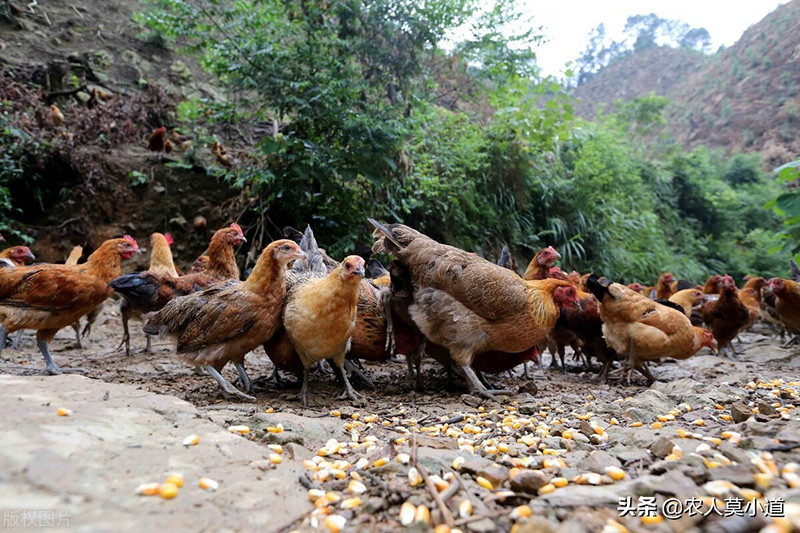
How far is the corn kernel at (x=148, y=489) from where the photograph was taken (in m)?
1.46

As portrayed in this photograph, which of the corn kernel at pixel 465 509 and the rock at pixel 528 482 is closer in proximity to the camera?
the corn kernel at pixel 465 509

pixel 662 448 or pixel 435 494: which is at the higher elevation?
pixel 662 448

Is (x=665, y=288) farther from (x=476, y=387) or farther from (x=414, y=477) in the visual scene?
(x=414, y=477)

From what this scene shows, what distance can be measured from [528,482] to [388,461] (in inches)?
25.5

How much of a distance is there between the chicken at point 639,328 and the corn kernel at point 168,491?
4409 millimetres

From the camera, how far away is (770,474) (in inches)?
59.8

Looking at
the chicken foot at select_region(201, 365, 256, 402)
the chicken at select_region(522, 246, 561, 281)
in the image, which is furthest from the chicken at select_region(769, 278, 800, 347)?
the chicken foot at select_region(201, 365, 256, 402)

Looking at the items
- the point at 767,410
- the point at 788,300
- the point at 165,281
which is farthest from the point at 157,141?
the point at 788,300

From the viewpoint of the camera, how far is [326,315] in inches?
135

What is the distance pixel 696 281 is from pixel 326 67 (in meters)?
12.8

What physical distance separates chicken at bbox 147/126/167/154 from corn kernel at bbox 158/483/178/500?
29.7 feet

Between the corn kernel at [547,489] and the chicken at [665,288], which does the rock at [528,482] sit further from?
the chicken at [665,288]

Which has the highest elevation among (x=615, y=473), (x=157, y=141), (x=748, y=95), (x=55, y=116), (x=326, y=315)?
(x=748, y=95)

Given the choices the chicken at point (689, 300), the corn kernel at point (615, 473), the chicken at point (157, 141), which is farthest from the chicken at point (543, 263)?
the chicken at point (157, 141)
